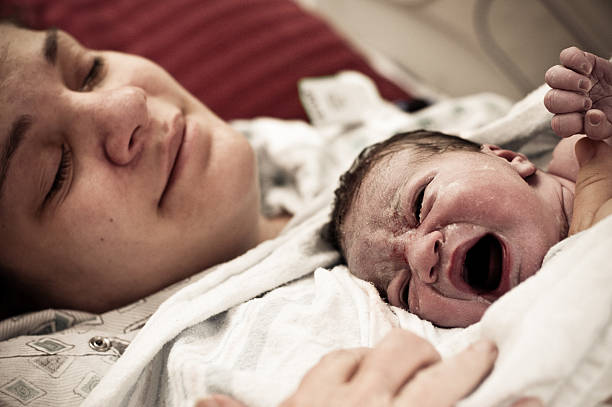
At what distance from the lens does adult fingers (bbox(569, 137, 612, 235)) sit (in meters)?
0.69

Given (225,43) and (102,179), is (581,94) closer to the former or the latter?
(102,179)

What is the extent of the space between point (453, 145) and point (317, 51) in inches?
41.0

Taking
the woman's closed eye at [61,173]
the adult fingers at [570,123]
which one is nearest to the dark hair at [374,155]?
the adult fingers at [570,123]

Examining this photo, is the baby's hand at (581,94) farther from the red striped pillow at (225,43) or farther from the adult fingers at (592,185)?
the red striped pillow at (225,43)

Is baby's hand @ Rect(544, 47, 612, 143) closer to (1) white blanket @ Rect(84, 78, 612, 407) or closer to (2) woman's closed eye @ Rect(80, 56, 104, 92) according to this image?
(1) white blanket @ Rect(84, 78, 612, 407)

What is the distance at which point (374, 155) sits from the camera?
0.97 metres

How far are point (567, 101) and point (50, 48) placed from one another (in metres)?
0.83

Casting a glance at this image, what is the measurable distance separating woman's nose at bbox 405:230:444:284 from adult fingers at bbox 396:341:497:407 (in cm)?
21

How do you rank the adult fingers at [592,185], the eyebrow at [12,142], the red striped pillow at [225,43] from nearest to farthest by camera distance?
the adult fingers at [592,185]
the eyebrow at [12,142]
the red striped pillow at [225,43]

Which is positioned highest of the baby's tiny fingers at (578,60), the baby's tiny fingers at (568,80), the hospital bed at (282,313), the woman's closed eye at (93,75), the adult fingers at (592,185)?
the baby's tiny fingers at (578,60)

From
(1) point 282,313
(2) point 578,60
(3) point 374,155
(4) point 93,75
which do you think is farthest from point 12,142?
(2) point 578,60

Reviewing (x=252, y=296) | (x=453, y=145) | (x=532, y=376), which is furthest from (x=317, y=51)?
(x=532, y=376)

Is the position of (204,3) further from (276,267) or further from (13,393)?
(13,393)

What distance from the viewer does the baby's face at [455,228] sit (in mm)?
728
